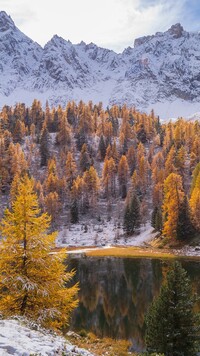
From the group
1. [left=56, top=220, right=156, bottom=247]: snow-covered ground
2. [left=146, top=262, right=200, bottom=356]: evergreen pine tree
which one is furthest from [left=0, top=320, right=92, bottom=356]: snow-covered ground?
[left=56, top=220, right=156, bottom=247]: snow-covered ground

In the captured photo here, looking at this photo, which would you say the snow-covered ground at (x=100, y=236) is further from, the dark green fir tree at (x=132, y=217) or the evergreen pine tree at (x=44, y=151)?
the evergreen pine tree at (x=44, y=151)

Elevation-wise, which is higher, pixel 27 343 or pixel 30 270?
pixel 30 270

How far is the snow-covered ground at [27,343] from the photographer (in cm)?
1175

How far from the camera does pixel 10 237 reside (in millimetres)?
19391

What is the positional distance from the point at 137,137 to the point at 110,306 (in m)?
137

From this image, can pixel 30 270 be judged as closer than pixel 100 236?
Yes

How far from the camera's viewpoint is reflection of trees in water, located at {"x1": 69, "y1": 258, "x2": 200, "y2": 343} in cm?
2952

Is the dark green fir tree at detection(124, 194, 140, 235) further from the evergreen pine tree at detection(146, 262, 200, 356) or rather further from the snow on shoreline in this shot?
the evergreen pine tree at detection(146, 262, 200, 356)

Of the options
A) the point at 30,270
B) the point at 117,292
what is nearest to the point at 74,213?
the point at 117,292

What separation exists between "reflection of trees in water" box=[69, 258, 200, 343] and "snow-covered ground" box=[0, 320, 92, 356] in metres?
13.6

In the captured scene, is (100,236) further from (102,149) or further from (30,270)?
(30,270)

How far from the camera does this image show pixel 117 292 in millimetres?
41844

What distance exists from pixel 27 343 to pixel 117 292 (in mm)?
30357

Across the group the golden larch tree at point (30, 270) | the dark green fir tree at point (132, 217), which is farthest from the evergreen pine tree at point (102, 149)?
the golden larch tree at point (30, 270)
